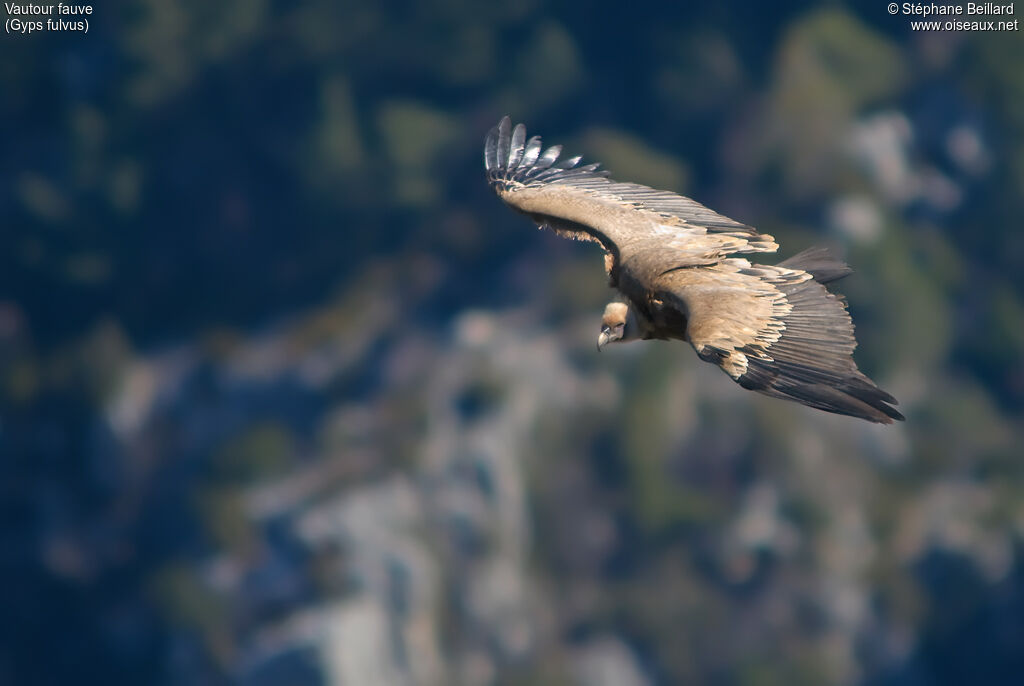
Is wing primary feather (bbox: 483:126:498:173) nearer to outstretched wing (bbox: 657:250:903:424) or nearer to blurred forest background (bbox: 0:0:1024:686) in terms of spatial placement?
outstretched wing (bbox: 657:250:903:424)

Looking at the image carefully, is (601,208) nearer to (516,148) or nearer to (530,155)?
(530,155)

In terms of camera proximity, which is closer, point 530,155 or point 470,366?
point 530,155

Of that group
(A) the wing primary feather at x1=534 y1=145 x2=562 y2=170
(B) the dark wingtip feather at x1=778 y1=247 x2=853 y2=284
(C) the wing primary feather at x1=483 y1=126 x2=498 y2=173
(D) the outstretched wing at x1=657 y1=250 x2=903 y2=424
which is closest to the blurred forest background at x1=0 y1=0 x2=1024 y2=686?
(A) the wing primary feather at x1=534 y1=145 x2=562 y2=170

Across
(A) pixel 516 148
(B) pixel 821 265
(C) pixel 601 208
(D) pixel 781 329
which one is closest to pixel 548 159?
(A) pixel 516 148


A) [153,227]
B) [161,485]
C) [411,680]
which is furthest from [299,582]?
[153,227]

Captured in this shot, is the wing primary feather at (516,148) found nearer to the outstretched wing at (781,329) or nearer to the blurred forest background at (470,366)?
the outstretched wing at (781,329)
